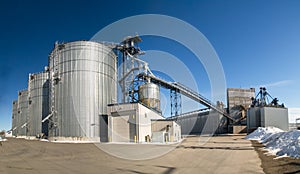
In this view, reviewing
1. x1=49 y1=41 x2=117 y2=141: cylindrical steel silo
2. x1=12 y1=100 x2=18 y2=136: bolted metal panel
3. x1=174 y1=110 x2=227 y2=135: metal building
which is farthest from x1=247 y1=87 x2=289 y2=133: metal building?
x1=12 y1=100 x2=18 y2=136: bolted metal panel

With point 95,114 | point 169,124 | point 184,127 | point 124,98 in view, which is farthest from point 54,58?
point 184,127

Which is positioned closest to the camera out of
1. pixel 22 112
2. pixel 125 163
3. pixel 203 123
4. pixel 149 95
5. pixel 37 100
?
pixel 125 163

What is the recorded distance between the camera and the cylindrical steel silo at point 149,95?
131ft

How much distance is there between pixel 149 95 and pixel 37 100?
21.1 meters

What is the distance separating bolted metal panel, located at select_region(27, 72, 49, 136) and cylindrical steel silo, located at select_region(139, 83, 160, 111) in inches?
659

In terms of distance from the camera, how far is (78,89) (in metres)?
33.1

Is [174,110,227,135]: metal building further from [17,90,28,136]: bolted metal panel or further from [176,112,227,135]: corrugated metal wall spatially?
[17,90,28,136]: bolted metal panel

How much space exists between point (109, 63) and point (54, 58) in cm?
823

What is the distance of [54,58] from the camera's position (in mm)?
35719

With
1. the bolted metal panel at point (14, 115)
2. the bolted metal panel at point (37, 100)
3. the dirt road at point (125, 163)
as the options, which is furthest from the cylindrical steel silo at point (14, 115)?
the dirt road at point (125, 163)

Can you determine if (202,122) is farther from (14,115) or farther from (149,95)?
(14,115)

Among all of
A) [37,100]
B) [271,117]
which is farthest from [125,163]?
[37,100]

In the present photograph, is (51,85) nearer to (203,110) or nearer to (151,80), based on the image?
(151,80)

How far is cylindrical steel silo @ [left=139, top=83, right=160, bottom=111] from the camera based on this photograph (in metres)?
40.0
